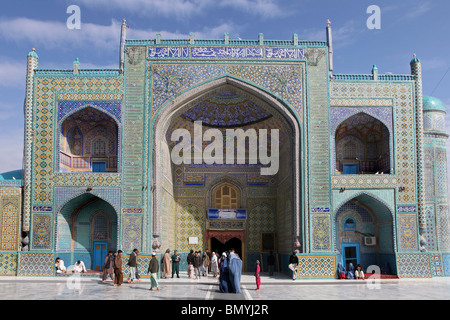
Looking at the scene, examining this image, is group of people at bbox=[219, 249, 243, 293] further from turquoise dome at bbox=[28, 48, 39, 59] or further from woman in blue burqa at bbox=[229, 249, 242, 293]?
turquoise dome at bbox=[28, 48, 39, 59]

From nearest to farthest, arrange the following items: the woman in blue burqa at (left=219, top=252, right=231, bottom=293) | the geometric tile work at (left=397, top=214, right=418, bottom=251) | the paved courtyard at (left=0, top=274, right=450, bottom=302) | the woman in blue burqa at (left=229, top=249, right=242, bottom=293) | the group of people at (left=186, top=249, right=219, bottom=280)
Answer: the paved courtyard at (left=0, top=274, right=450, bottom=302)
the woman in blue burqa at (left=229, top=249, right=242, bottom=293)
the woman in blue burqa at (left=219, top=252, right=231, bottom=293)
the geometric tile work at (left=397, top=214, right=418, bottom=251)
the group of people at (left=186, top=249, right=219, bottom=280)

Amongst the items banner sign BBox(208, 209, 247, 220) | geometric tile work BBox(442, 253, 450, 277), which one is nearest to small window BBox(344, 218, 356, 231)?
geometric tile work BBox(442, 253, 450, 277)

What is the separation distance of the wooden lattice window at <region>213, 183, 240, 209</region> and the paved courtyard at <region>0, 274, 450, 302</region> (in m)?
5.15

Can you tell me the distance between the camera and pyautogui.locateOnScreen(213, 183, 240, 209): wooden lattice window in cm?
2017

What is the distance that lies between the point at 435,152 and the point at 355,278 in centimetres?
608

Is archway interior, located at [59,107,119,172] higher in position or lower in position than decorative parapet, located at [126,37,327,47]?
lower

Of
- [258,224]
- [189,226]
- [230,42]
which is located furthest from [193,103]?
[258,224]

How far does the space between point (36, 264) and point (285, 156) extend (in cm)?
965

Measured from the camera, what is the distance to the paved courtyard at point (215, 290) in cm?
1072

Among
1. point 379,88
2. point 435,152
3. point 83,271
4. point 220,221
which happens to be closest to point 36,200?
point 83,271

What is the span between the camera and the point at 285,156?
18719 millimetres

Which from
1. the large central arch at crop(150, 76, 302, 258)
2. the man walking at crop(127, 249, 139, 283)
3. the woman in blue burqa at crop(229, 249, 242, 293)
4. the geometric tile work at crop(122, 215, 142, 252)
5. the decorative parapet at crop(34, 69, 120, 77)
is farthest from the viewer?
the decorative parapet at crop(34, 69, 120, 77)

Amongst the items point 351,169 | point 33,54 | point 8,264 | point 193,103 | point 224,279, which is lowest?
point 8,264

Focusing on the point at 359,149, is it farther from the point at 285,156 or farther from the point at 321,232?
the point at 321,232
